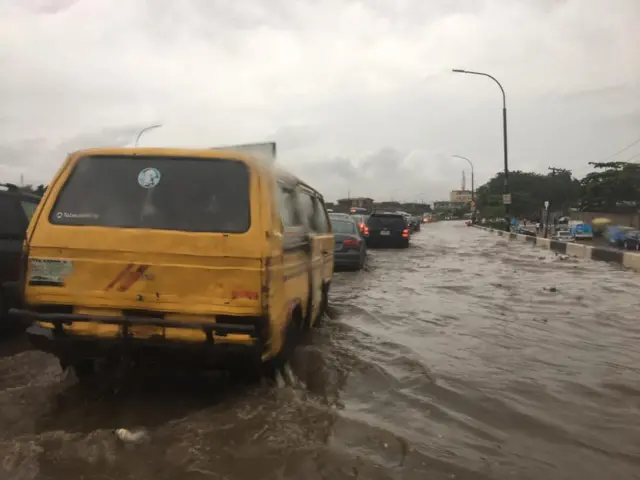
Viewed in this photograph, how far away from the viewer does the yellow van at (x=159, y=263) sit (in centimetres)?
408

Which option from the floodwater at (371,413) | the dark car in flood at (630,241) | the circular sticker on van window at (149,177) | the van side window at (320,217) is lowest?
the dark car in flood at (630,241)

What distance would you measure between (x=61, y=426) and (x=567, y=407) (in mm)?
3736

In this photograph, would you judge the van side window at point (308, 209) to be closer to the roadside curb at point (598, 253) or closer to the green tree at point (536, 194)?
the roadside curb at point (598, 253)

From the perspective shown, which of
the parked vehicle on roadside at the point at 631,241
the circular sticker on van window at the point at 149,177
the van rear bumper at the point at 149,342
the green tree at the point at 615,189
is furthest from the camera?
the green tree at the point at 615,189

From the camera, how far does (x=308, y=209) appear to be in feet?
21.8

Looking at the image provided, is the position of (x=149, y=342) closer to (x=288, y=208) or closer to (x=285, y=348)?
(x=285, y=348)

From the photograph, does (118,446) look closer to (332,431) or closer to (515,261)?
(332,431)

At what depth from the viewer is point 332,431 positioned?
4.05 metres

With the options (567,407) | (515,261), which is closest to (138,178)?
(567,407)

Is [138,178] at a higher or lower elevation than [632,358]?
higher

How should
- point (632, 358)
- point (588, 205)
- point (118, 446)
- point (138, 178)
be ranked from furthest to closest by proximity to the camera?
point (588, 205) < point (632, 358) < point (138, 178) < point (118, 446)

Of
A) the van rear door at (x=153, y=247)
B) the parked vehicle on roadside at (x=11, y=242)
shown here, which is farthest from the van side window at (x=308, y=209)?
the parked vehicle on roadside at (x=11, y=242)

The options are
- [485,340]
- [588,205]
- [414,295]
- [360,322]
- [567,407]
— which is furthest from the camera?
[588,205]

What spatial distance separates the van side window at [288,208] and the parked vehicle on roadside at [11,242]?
115 inches
